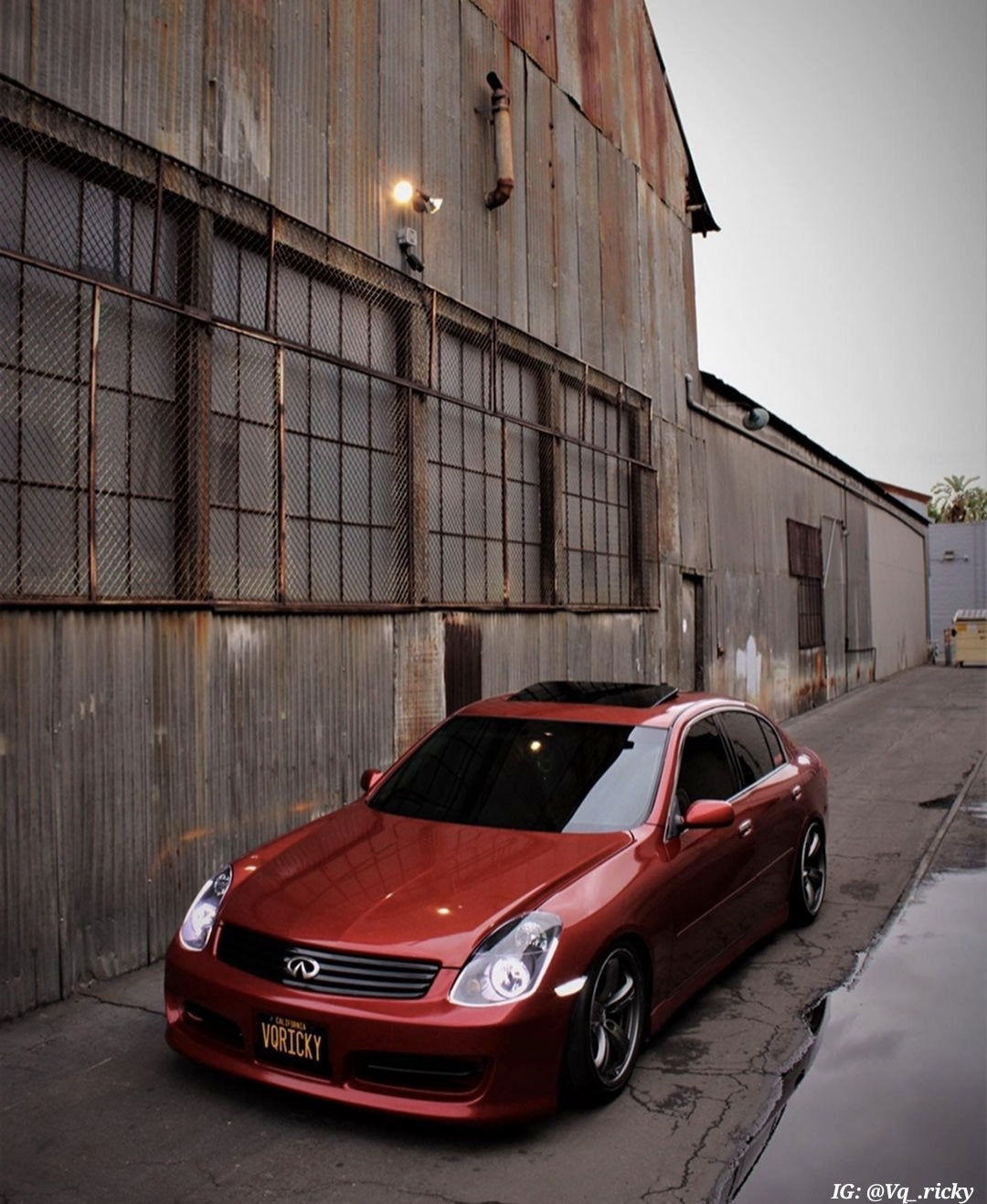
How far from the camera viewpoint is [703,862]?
15.9 ft

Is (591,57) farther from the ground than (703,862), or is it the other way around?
(591,57)

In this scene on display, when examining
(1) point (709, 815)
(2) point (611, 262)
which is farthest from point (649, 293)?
(1) point (709, 815)

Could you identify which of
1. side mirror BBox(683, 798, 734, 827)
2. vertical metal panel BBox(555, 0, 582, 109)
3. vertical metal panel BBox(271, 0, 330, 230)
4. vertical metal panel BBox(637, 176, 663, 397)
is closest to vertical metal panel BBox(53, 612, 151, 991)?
side mirror BBox(683, 798, 734, 827)

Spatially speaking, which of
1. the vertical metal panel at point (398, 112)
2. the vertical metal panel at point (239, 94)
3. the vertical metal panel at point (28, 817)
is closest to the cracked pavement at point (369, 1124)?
the vertical metal panel at point (28, 817)

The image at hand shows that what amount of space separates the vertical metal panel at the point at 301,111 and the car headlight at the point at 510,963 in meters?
5.74

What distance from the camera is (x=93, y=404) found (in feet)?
19.7

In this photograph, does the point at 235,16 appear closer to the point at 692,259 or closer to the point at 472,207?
the point at 472,207

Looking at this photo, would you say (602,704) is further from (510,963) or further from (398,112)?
(398,112)

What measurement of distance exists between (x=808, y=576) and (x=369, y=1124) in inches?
745

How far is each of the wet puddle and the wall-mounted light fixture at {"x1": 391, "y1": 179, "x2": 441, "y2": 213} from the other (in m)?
6.81

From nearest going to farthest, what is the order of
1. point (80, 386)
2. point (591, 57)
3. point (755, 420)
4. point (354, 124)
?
point (80, 386) → point (354, 124) → point (591, 57) → point (755, 420)

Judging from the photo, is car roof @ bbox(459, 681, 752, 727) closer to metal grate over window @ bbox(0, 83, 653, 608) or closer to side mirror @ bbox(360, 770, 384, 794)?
side mirror @ bbox(360, 770, 384, 794)

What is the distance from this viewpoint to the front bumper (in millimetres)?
3543

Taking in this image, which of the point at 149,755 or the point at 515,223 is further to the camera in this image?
the point at 515,223
